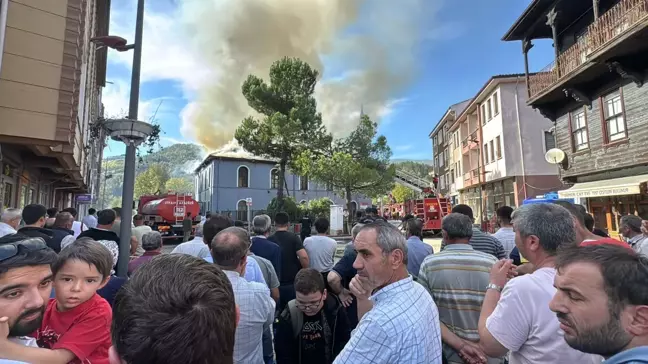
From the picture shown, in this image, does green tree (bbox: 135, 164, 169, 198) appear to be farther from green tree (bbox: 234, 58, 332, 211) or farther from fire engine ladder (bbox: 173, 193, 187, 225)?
fire engine ladder (bbox: 173, 193, 187, 225)

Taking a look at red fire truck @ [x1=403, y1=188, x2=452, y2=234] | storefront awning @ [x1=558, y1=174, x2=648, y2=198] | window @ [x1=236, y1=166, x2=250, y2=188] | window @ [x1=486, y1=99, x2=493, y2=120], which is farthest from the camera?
A: window @ [x1=236, y1=166, x2=250, y2=188]

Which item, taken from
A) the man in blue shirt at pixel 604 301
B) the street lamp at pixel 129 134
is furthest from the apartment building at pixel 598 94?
the street lamp at pixel 129 134

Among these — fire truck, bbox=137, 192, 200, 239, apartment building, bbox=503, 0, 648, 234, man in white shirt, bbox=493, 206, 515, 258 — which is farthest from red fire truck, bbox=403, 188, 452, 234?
man in white shirt, bbox=493, 206, 515, 258

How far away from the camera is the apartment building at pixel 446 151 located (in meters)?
35.8

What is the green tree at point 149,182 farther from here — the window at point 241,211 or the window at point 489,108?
the window at point 489,108

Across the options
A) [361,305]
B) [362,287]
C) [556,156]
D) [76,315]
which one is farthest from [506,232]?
[556,156]

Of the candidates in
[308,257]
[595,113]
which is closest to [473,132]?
[595,113]

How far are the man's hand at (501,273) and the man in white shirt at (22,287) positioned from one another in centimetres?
251

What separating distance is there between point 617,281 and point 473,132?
3056 centimetres

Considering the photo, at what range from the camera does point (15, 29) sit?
670 centimetres

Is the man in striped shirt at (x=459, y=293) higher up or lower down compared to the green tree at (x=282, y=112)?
lower down

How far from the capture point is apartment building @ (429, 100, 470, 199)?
35781 mm

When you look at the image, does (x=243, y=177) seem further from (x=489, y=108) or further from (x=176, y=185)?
A: (x=176, y=185)

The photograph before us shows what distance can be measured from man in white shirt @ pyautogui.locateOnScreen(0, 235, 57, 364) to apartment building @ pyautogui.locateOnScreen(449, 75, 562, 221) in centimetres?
2484
